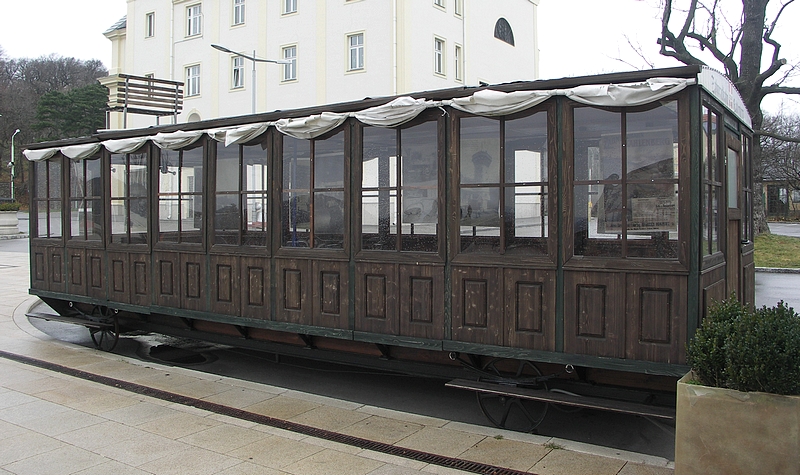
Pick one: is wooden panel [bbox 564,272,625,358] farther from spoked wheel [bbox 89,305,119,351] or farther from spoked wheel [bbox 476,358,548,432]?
spoked wheel [bbox 89,305,119,351]

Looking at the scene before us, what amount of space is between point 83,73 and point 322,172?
75649 mm

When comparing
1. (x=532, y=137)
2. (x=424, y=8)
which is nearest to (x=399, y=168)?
(x=532, y=137)

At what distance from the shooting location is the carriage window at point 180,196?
864 cm

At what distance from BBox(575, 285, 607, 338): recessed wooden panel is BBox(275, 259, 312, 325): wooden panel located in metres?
3.09

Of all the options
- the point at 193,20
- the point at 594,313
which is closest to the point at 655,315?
the point at 594,313

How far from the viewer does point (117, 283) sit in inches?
379

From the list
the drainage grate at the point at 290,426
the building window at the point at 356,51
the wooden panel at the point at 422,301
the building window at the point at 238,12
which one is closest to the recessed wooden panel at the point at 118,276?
the drainage grate at the point at 290,426

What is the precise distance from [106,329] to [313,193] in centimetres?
463

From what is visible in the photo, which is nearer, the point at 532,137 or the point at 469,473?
the point at 469,473

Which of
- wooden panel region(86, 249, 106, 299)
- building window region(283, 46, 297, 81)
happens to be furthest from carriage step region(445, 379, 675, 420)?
building window region(283, 46, 297, 81)

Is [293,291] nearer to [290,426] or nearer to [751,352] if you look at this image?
[290,426]

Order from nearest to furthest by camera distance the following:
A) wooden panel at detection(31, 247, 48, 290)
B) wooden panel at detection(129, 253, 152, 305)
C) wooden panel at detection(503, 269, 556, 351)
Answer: wooden panel at detection(503, 269, 556, 351)
wooden panel at detection(129, 253, 152, 305)
wooden panel at detection(31, 247, 48, 290)

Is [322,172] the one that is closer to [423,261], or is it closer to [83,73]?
[423,261]

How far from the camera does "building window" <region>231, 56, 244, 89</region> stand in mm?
36656
